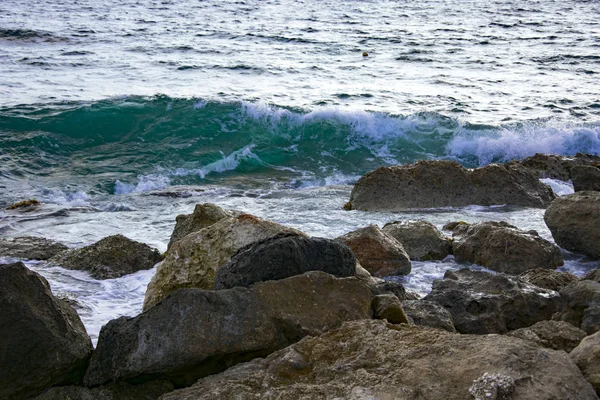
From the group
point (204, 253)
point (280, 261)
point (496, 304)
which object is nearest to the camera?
point (280, 261)

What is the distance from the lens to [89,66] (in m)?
17.6

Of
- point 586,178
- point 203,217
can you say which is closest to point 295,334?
point 203,217

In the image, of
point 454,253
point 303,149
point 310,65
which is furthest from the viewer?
point 310,65

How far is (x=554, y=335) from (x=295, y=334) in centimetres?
116

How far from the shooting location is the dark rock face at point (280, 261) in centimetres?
393

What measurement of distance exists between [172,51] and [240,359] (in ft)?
56.4

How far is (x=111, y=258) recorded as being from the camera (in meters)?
5.96

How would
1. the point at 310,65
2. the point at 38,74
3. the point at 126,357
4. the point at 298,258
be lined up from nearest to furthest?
the point at 126,357 < the point at 298,258 < the point at 38,74 < the point at 310,65

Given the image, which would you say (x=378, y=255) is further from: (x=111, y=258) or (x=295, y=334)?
(x=295, y=334)

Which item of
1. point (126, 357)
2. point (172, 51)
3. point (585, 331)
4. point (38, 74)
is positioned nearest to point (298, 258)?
point (126, 357)

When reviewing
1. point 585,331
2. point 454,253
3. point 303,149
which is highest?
point 585,331

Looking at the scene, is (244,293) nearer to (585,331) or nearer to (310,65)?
(585,331)

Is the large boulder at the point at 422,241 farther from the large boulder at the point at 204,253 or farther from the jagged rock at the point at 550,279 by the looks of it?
the large boulder at the point at 204,253

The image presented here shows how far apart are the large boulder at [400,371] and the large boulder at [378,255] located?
98.4 inches
